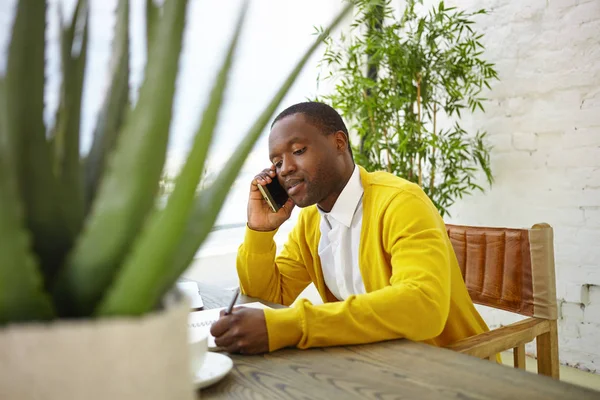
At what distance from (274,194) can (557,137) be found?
168 cm

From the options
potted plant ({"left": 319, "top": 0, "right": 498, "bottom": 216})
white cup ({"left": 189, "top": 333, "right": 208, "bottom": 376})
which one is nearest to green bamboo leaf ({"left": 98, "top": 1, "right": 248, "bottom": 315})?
white cup ({"left": 189, "top": 333, "right": 208, "bottom": 376})

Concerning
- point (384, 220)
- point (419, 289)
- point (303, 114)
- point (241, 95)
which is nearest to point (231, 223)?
point (303, 114)

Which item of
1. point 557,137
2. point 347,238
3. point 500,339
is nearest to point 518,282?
point 500,339

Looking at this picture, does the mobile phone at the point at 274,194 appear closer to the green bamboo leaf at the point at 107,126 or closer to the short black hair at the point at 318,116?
the short black hair at the point at 318,116

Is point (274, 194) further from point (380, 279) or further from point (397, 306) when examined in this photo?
point (397, 306)

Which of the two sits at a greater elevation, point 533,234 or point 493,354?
point 533,234

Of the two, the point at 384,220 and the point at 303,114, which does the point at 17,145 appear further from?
the point at 303,114

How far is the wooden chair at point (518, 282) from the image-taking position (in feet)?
4.09

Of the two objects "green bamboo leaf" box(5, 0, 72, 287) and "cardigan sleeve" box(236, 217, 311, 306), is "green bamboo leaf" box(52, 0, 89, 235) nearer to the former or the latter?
"green bamboo leaf" box(5, 0, 72, 287)

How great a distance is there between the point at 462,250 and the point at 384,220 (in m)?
0.33

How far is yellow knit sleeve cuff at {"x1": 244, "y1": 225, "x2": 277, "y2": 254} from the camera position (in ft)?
5.38

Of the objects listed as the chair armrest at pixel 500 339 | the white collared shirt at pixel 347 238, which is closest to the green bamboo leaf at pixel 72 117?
the chair armrest at pixel 500 339

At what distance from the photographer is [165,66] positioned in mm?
256

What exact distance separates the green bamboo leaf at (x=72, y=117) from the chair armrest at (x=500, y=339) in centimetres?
92
